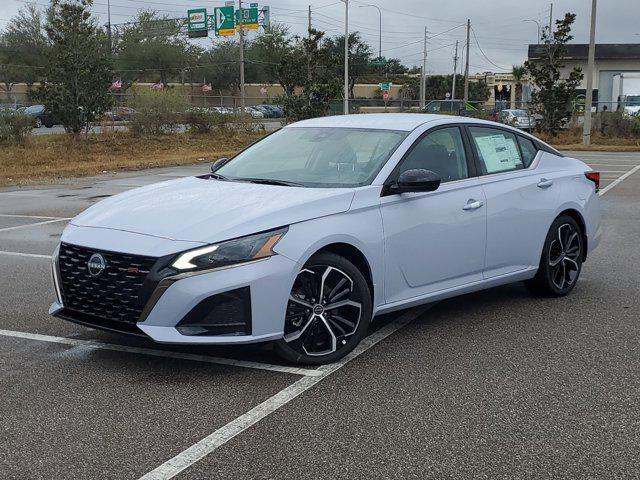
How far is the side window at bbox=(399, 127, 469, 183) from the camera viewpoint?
571cm

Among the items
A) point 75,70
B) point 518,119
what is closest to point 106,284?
point 75,70

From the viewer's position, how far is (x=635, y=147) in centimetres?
2908

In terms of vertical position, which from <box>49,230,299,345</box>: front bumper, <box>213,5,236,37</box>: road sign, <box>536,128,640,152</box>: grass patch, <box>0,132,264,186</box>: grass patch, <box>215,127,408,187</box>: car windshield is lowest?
<box>0,132,264,186</box>: grass patch

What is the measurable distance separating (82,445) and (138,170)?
1935cm

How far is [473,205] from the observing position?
584cm

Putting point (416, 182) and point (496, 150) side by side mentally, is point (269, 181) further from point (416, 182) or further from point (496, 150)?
point (496, 150)

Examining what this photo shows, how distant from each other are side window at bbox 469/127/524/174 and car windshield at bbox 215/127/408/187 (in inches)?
33.1

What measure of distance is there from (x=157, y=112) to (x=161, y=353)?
2718 centimetres

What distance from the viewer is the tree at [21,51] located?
66000 millimetres

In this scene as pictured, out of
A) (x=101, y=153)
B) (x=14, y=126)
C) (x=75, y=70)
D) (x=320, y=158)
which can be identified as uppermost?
(x=75, y=70)

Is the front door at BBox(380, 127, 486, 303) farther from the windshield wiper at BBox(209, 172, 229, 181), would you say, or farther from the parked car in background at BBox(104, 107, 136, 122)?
the parked car in background at BBox(104, 107, 136, 122)

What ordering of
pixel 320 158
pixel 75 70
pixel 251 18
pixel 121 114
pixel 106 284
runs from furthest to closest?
1. pixel 251 18
2. pixel 121 114
3. pixel 75 70
4. pixel 320 158
5. pixel 106 284

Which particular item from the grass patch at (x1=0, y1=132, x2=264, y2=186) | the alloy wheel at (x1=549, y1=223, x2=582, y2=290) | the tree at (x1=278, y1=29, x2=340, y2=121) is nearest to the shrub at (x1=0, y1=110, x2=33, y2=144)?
the grass patch at (x1=0, y1=132, x2=264, y2=186)

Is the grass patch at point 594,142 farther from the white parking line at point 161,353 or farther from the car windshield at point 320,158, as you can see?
the white parking line at point 161,353
